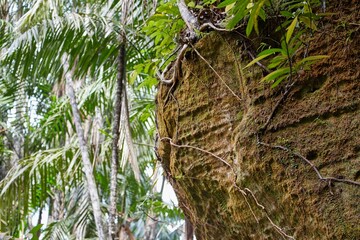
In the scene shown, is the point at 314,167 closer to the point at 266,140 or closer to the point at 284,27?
the point at 266,140

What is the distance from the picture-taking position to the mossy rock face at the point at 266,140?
1416 mm

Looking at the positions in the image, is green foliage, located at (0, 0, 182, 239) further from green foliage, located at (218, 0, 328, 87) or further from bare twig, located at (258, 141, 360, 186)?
bare twig, located at (258, 141, 360, 186)

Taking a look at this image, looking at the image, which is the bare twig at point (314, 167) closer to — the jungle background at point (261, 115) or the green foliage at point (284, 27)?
the jungle background at point (261, 115)

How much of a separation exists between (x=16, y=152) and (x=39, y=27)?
3.23 meters

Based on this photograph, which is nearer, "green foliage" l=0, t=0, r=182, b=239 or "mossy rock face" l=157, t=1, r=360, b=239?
"mossy rock face" l=157, t=1, r=360, b=239

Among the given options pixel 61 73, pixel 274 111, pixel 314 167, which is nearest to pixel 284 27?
pixel 274 111

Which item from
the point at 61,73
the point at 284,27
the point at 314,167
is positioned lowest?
the point at 314,167

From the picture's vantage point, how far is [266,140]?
1.54m

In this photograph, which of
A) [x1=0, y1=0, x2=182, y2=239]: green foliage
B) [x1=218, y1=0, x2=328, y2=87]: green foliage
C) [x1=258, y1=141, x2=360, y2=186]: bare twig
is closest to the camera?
[x1=258, y1=141, x2=360, y2=186]: bare twig

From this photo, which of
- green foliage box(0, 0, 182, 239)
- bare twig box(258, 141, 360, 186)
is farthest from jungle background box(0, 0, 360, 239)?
green foliage box(0, 0, 182, 239)

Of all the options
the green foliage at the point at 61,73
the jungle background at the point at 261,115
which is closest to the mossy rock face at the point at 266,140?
the jungle background at the point at 261,115

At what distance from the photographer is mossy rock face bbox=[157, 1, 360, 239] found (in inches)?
55.7

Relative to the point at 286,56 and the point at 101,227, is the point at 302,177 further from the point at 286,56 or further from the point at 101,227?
the point at 101,227

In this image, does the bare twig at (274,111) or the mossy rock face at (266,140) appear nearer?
the mossy rock face at (266,140)
